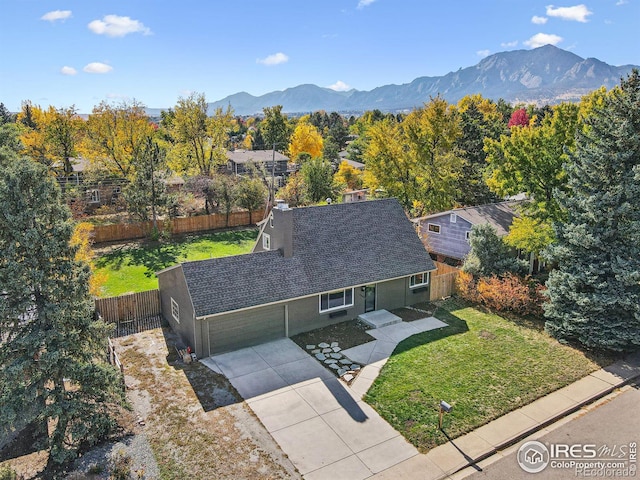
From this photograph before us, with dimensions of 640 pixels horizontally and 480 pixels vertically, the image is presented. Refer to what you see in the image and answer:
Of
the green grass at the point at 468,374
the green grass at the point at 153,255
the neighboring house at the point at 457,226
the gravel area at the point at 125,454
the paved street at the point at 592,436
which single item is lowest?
the paved street at the point at 592,436

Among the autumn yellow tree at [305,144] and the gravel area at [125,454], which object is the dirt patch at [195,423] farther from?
the autumn yellow tree at [305,144]

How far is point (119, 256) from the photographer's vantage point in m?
31.7

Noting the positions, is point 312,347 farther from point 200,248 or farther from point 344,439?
point 200,248

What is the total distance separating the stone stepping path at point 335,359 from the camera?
55.4ft

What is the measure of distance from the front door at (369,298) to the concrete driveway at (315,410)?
2.75 meters

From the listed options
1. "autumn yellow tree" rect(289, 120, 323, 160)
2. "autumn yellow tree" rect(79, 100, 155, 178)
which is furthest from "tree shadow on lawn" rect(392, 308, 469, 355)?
"autumn yellow tree" rect(289, 120, 323, 160)

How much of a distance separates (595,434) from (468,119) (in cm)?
3448

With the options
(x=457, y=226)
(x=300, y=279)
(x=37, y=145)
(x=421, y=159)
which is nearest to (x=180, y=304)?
→ (x=300, y=279)

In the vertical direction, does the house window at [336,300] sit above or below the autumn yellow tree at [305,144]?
below

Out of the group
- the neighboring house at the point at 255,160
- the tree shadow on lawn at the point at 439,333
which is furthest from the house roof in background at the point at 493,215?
the neighboring house at the point at 255,160

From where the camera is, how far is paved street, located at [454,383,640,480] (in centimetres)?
1223

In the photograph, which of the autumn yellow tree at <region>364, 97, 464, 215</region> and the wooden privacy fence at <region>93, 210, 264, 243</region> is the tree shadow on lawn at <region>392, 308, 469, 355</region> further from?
the wooden privacy fence at <region>93, 210, 264, 243</region>

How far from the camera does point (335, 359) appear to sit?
58.7 feet

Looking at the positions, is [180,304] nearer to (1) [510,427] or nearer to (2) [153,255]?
(1) [510,427]
